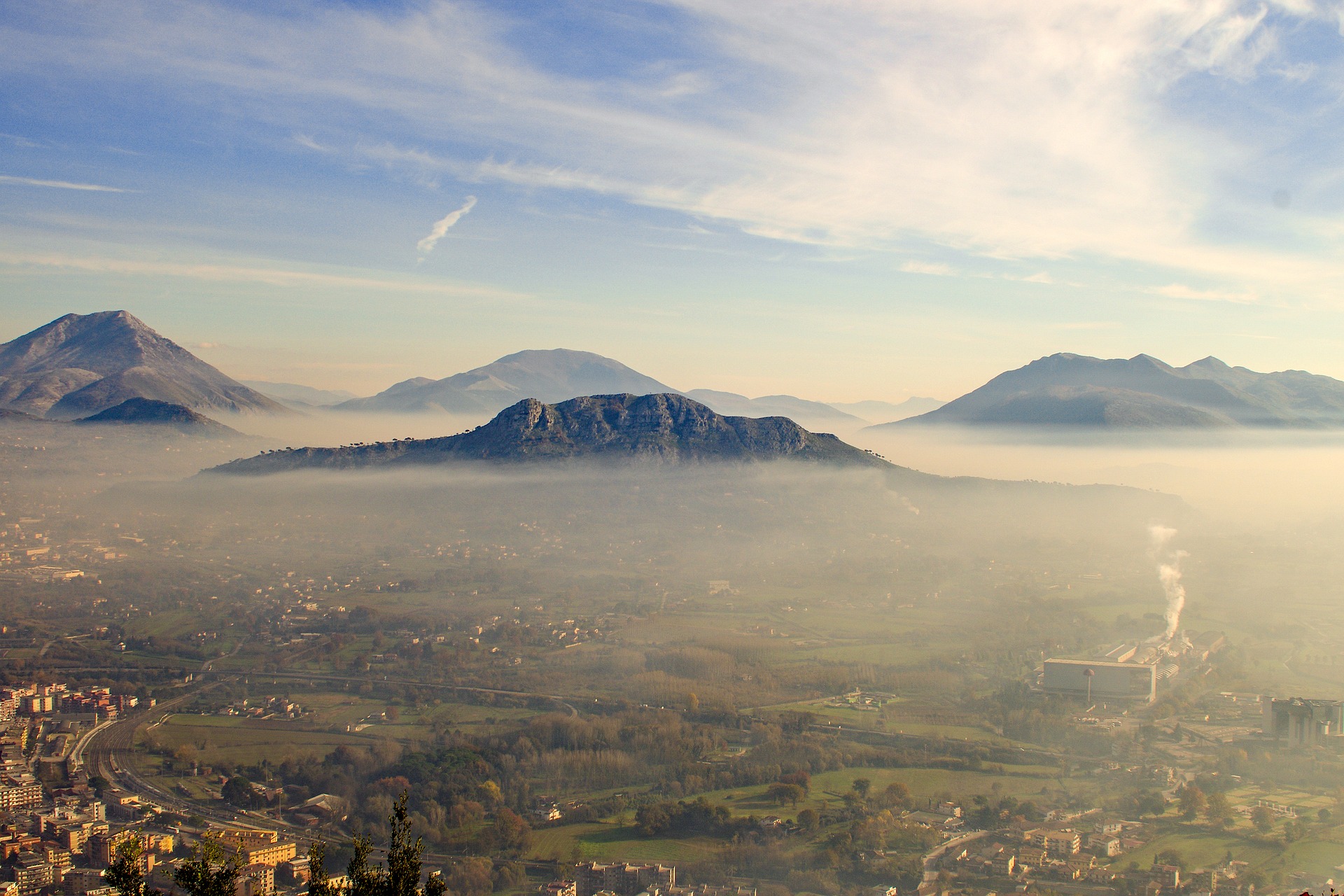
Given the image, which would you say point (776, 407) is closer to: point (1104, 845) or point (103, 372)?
point (103, 372)

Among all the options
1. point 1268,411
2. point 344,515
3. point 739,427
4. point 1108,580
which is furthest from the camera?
point 1268,411

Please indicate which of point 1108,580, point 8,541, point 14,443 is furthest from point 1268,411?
point 14,443

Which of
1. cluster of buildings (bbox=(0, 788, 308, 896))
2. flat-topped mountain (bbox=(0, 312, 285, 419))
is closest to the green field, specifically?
cluster of buildings (bbox=(0, 788, 308, 896))

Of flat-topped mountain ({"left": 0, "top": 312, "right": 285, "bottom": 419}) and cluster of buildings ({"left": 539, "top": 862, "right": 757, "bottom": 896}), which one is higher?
flat-topped mountain ({"left": 0, "top": 312, "right": 285, "bottom": 419})

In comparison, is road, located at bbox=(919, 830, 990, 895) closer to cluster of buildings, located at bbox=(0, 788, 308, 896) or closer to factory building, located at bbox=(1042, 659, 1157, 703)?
factory building, located at bbox=(1042, 659, 1157, 703)

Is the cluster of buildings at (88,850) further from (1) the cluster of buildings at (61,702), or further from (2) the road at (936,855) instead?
(2) the road at (936,855)

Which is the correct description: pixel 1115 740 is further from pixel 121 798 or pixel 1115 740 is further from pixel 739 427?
pixel 739 427

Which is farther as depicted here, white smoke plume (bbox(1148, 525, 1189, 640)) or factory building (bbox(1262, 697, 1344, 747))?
white smoke plume (bbox(1148, 525, 1189, 640))

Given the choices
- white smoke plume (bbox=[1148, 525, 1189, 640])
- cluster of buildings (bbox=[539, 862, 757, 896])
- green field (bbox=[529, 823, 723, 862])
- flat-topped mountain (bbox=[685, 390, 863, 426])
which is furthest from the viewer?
flat-topped mountain (bbox=[685, 390, 863, 426])
